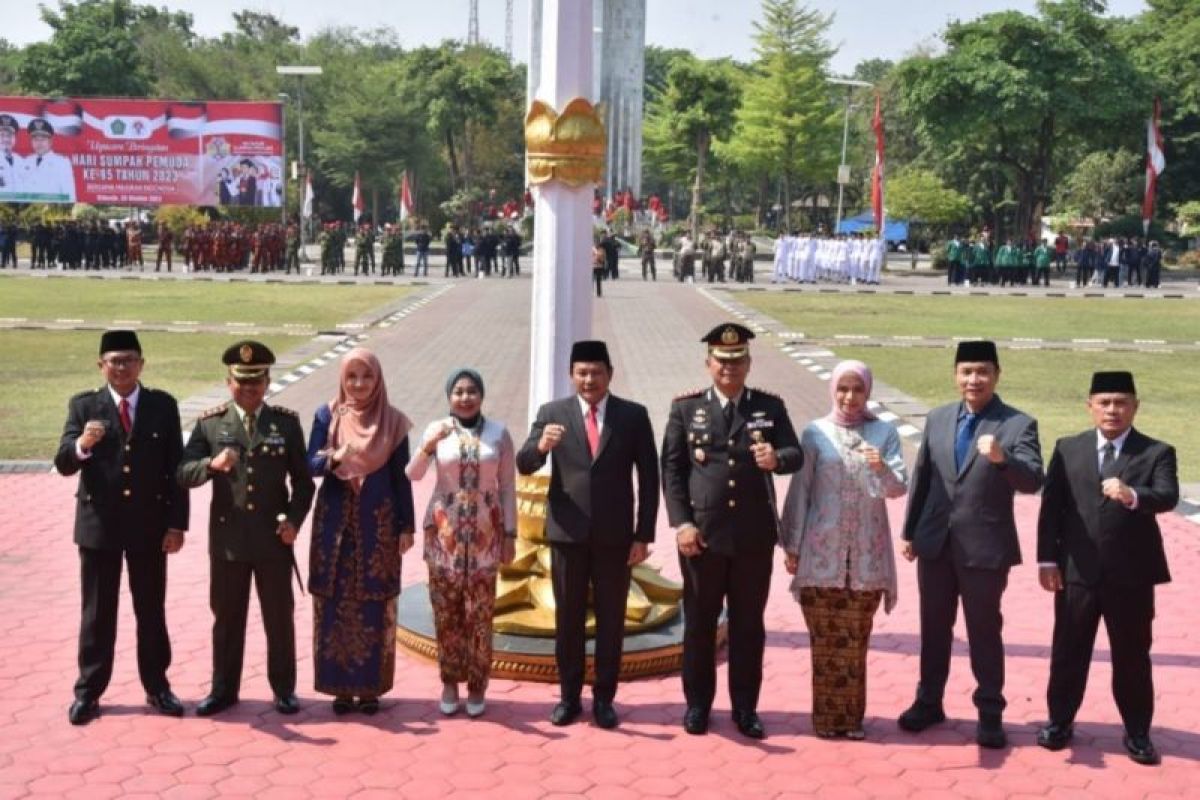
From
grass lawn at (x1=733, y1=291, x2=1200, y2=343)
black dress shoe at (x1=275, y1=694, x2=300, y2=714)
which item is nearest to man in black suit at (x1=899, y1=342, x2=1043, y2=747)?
black dress shoe at (x1=275, y1=694, x2=300, y2=714)

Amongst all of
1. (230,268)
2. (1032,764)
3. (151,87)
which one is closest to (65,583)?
(1032,764)

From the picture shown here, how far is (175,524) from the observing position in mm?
5934

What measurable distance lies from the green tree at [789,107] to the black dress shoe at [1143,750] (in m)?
48.8

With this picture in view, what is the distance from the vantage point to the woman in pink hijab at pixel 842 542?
18.7 feet

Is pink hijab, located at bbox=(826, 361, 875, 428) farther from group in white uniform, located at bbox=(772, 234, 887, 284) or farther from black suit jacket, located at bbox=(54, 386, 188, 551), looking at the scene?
group in white uniform, located at bbox=(772, 234, 887, 284)

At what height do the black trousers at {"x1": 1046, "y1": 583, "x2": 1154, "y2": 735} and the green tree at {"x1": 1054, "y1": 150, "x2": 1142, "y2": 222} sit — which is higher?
the green tree at {"x1": 1054, "y1": 150, "x2": 1142, "y2": 222}

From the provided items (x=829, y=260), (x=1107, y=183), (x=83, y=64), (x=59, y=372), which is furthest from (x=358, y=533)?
(x=83, y=64)

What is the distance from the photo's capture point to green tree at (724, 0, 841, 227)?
53531 millimetres

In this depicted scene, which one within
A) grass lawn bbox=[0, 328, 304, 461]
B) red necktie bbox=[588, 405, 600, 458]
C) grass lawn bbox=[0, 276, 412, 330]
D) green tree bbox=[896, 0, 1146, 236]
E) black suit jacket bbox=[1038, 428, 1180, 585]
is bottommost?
grass lawn bbox=[0, 328, 304, 461]

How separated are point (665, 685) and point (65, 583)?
148 inches

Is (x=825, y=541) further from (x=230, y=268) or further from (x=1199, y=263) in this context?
(x=1199, y=263)

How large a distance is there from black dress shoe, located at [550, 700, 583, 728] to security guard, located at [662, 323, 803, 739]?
0.49m

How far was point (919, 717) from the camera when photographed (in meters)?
5.94

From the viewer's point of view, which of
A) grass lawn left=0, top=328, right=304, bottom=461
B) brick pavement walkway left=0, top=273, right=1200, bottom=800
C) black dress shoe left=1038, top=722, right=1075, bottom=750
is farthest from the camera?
grass lawn left=0, top=328, right=304, bottom=461
